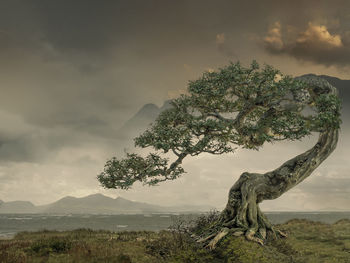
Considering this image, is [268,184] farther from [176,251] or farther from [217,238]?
[176,251]

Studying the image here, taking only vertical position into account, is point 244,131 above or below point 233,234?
above

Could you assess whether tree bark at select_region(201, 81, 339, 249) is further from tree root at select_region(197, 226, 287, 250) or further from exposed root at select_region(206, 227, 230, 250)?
exposed root at select_region(206, 227, 230, 250)

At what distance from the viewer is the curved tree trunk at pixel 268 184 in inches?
801

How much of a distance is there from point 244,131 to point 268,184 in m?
3.94

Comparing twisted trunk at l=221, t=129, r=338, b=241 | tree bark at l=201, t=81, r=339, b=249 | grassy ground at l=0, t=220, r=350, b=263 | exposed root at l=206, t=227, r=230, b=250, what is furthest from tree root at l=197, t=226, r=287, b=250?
twisted trunk at l=221, t=129, r=338, b=241

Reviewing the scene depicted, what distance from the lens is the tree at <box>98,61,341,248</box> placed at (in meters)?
19.0

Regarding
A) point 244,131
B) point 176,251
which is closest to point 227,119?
point 244,131

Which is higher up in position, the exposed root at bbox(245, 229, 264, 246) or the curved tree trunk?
the curved tree trunk

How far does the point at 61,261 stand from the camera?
45.6 ft

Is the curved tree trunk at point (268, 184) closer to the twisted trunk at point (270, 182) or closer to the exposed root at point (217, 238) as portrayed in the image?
the twisted trunk at point (270, 182)

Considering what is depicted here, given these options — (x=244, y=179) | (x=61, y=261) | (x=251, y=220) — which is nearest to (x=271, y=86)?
(x=244, y=179)

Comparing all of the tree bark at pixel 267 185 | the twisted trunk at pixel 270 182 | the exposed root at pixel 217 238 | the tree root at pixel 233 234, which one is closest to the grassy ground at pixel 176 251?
the exposed root at pixel 217 238

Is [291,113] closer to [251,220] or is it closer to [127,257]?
[251,220]

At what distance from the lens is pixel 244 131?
20172 millimetres
